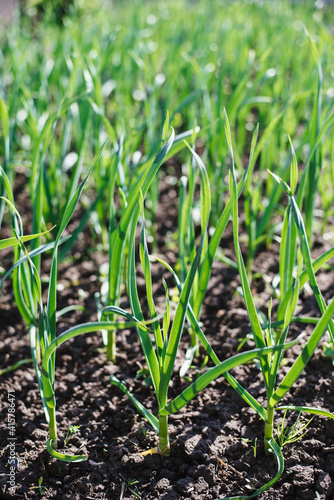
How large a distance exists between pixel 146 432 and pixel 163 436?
0.31 feet

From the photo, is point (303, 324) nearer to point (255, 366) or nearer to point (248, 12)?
point (255, 366)

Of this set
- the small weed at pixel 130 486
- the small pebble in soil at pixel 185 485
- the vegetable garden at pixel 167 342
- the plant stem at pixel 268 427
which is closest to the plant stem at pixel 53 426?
the vegetable garden at pixel 167 342

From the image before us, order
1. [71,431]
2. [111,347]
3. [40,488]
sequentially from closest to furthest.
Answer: [40,488] < [71,431] < [111,347]

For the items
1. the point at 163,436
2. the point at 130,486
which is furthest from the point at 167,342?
the point at 130,486

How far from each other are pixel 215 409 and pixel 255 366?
0.69 feet

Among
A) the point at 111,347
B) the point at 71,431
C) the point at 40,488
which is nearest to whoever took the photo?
the point at 40,488

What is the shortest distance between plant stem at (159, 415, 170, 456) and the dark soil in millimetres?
21

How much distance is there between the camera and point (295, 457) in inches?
44.8

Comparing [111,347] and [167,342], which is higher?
[167,342]

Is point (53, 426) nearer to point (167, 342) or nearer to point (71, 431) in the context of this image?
point (71, 431)

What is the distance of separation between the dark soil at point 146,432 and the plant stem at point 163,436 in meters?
0.02

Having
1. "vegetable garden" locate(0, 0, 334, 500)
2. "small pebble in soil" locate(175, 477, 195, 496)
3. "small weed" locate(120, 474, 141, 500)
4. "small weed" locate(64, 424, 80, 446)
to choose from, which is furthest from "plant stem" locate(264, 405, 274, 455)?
"small weed" locate(64, 424, 80, 446)

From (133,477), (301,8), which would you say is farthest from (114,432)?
(301,8)

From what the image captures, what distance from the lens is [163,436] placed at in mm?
1152
